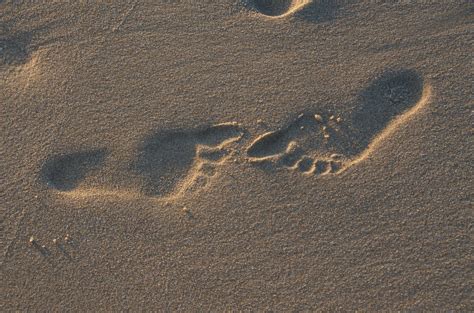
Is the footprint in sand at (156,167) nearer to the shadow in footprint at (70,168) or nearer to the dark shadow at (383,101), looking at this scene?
the shadow in footprint at (70,168)

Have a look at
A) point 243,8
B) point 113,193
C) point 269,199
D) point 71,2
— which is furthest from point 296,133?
point 71,2

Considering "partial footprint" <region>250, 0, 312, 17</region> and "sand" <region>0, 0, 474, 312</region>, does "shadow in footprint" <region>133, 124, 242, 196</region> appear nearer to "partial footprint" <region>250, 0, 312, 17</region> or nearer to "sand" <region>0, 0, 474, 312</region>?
"sand" <region>0, 0, 474, 312</region>

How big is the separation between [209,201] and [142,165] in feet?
1.36

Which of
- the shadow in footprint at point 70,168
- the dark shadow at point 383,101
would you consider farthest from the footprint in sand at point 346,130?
the shadow in footprint at point 70,168

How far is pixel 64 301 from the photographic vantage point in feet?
8.70

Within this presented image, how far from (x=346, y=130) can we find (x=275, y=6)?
0.80 metres

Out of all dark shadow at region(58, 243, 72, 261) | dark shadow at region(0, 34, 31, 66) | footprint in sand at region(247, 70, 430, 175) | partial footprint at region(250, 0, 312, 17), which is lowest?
dark shadow at region(58, 243, 72, 261)

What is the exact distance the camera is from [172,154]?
9.01 ft

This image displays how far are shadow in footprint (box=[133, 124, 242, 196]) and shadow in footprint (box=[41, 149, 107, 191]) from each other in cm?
22

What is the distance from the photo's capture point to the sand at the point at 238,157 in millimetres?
2586

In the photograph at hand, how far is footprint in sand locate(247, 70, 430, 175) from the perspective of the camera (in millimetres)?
2688

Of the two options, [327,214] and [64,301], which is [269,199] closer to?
[327,214]

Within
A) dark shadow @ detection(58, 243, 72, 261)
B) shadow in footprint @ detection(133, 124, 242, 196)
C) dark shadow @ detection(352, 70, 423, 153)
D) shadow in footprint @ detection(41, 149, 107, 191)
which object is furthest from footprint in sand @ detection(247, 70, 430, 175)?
dark shadow @ detection(58, 243, 72, 261)

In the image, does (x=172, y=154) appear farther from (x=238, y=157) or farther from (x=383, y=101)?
(x=383, y=101)
